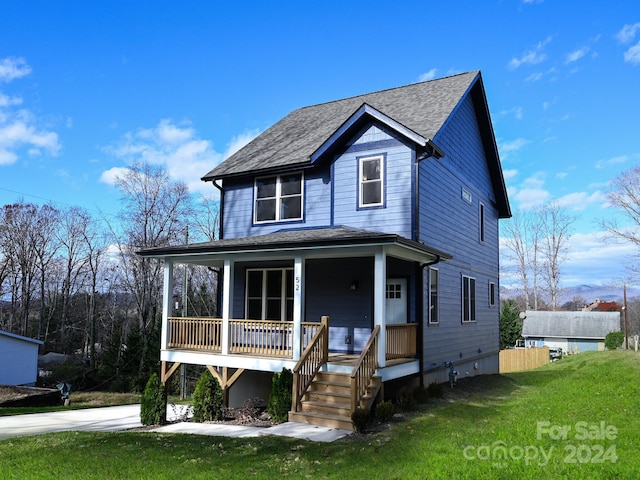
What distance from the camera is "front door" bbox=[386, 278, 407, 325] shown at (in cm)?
1268

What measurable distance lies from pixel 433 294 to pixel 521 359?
52.5 ft

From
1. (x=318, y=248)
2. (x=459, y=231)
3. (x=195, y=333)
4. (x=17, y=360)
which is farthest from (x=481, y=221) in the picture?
(x=17, y=360)

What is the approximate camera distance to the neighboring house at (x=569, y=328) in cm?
5084

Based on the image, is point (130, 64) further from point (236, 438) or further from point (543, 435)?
point (543, 435)

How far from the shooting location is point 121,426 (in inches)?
471

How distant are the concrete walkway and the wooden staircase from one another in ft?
0.54

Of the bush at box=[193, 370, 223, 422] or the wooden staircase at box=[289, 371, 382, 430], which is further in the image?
the bush at box=[193, 370, 223, 422]

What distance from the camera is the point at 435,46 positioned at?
54.5 ft

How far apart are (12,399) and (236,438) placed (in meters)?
15.0

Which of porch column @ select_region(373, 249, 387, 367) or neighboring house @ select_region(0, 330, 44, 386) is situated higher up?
porch column @ select_region(373, 249, 387, 367)

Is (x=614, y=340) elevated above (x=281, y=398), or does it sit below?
below

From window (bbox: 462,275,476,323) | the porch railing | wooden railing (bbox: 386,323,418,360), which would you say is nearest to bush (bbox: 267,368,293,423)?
the porch railing

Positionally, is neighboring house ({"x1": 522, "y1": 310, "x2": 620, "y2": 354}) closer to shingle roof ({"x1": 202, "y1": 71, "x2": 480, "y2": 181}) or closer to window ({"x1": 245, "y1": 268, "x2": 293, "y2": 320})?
shingle roof ({"x1": 202, "y1": 71, "x2": 480, "y2": 181})

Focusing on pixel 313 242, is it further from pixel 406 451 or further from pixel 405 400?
pixel 406 451
